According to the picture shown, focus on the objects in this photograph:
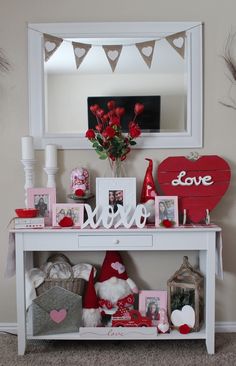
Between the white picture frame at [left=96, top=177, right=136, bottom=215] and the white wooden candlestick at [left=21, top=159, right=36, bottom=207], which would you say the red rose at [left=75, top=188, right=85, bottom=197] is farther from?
the white wooden candlestick at [left=21, top=159, right=36, bottom=207]

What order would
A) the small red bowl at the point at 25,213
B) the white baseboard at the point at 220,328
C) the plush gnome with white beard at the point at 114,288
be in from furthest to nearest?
the white baseboard at the point at 220,328 < the plush gnome with white beard at the point at 114,288 < the small red bowl at the point at 25,213

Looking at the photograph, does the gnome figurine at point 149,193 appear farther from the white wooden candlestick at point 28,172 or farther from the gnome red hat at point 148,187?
the white wooden candlestick at point 28,172

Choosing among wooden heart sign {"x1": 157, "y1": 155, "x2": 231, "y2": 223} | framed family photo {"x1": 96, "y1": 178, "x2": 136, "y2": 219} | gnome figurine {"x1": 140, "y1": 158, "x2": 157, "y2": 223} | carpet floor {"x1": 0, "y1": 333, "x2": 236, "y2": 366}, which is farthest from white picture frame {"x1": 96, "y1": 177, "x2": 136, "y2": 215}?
carpet floor {"x1": 0, "y1": 333, "x2": 236, "y2": 366}

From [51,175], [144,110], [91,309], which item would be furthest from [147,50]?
[91,309]

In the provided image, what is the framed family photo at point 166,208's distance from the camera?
2696 millimetres

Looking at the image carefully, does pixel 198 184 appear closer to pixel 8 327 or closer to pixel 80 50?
pixel 80 50

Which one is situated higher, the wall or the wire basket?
the wall

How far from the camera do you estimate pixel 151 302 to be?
2783mm

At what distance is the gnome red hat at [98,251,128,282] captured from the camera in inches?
111

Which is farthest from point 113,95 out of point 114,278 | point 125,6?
point 114,278

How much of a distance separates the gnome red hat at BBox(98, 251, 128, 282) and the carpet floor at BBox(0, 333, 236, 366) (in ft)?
1.21

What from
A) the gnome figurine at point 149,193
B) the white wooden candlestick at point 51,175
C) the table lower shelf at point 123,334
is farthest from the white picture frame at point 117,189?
the table lower shelf at point 123,334

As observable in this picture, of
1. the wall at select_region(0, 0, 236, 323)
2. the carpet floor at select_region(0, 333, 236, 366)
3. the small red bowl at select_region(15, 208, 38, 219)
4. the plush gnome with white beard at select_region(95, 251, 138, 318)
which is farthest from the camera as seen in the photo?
the wall at select_region(0, 0, 236, 323)

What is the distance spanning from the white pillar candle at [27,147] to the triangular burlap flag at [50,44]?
49 centimetres
